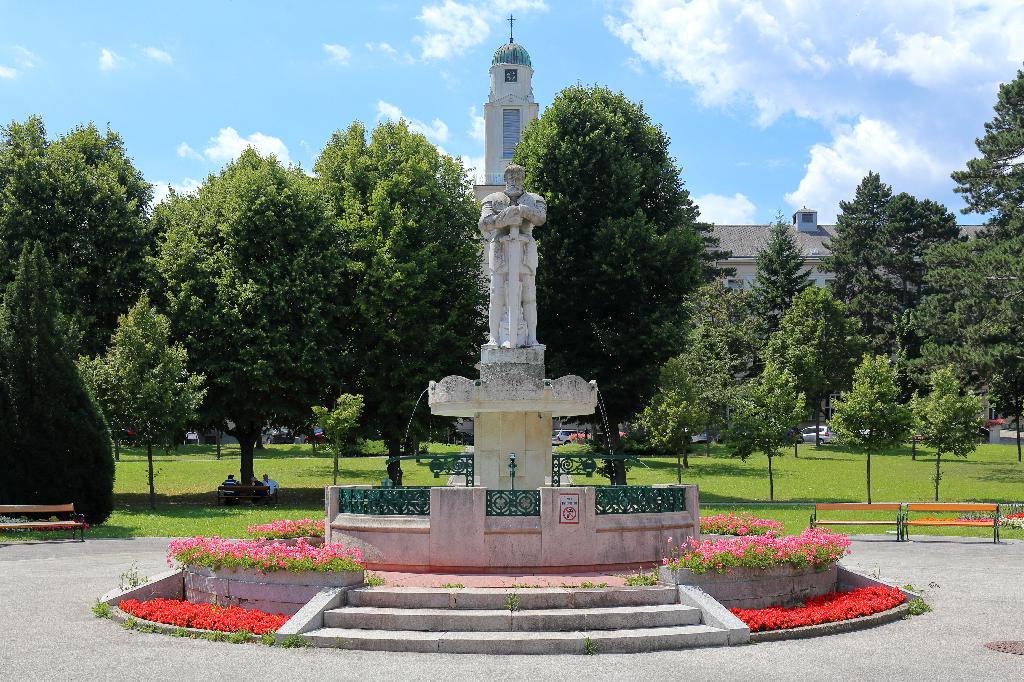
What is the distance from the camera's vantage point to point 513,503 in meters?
14.3

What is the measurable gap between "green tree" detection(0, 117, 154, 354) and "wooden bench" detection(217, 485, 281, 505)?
7.36 metres

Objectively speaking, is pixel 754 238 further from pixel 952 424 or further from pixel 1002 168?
pixel 952 424

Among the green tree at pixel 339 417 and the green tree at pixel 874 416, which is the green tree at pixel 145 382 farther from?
the green tree at pixel 874 416

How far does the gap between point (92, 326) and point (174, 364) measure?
6.39 m

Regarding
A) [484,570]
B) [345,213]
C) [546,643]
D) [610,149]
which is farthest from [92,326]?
[546,643]

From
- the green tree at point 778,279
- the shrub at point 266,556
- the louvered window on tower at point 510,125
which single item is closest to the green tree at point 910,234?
the green tree at point 778,279

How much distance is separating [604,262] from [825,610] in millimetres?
24125

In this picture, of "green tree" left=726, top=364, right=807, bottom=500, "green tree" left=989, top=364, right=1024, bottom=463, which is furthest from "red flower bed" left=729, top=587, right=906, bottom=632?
"green tree" left=989, top=364, right=1024, bottom=463

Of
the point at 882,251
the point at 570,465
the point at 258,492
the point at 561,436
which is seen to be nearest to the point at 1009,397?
the point at 882,251

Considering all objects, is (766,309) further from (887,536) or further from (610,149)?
(887,536)

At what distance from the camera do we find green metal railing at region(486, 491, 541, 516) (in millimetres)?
14289

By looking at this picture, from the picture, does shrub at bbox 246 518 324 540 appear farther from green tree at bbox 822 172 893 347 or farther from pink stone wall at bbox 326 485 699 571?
green tree at bbox 822 172 893 347

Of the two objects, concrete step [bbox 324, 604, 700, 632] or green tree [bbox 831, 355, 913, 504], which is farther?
green tree [bbox 831, 355, 913, 504]

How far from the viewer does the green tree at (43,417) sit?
26.2 metres
